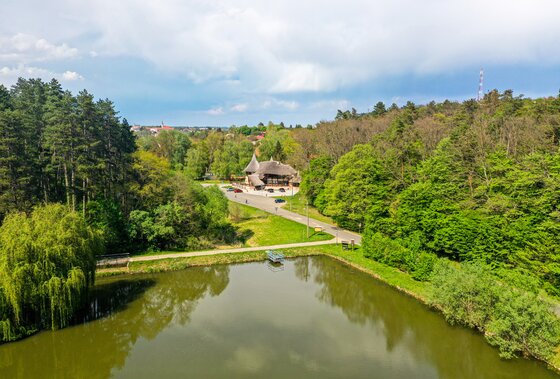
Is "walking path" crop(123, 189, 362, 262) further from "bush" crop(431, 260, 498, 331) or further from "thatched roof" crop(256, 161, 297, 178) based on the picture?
"bush" crop(431, 260, 498, 331)

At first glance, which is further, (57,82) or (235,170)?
(235,170)

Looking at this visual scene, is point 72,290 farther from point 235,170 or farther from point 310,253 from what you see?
point 235,170

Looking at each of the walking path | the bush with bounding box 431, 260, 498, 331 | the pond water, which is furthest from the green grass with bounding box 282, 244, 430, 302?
the bush with bounding box 431, 260, 498, 331

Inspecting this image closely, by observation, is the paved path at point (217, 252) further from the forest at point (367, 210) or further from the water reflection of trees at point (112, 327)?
the water reflection of trees at point (112, 327)

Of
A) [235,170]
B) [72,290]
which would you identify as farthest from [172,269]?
[235,170]

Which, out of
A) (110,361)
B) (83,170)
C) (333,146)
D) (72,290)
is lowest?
(110,361)

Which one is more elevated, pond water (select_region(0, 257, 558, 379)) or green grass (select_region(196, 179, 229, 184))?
green grass (select_region(196, 179, 229, 184))

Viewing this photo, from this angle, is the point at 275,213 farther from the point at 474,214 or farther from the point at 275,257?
the point at 474,214
